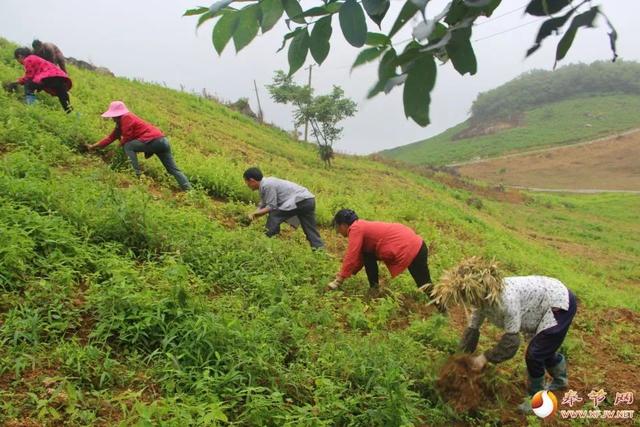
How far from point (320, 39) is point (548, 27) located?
19.1 inches

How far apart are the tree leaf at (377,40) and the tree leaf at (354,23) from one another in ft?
0.08

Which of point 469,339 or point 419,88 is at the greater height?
point 419,88

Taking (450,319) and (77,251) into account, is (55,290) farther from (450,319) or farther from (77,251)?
(450,319)

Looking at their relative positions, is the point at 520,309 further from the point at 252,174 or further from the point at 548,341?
the point at 252,174

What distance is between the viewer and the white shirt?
3631mm

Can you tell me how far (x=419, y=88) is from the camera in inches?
41.1

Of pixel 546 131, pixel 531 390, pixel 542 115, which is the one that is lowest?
pixel 531 390

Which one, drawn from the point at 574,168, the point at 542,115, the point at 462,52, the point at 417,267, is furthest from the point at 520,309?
the point at 542,115

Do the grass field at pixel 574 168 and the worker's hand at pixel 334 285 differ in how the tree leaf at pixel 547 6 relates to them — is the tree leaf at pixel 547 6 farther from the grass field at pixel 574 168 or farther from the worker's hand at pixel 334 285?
the grass field at pixel 574 168

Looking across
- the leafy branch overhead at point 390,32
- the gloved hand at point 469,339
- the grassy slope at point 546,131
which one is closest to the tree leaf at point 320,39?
the leafy branch overhead at point 390,32

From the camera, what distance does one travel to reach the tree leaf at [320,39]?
1.18 metres

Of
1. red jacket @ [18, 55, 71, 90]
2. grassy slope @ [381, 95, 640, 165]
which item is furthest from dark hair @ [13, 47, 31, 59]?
grassy slope @ [381, 95, 640, 165]

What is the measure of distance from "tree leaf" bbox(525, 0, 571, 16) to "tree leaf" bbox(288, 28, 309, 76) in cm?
50

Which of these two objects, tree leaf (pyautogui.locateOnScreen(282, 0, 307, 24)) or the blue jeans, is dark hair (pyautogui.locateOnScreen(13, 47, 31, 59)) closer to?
the blue jeans
